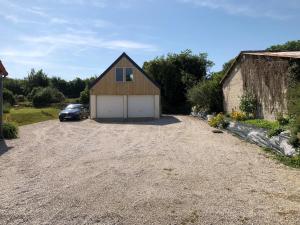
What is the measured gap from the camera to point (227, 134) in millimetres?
20719

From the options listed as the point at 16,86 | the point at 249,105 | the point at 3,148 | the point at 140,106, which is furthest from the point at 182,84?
the point at 16,86

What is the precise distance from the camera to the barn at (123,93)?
34562mm

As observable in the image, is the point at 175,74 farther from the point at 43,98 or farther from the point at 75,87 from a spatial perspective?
the point at 75,87

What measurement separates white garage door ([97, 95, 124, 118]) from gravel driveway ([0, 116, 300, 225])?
18592 mm

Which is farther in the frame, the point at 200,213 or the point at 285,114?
the point at 285,114

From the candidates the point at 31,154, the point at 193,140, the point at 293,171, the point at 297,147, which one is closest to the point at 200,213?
the point at 293,171

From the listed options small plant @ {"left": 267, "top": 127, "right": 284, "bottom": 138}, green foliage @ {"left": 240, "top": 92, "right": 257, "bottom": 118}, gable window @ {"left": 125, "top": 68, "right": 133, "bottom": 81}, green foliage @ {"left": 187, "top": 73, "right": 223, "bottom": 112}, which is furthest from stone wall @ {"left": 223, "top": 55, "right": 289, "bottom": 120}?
gable window @ {"left": 125, "top": 68, "right": 133, "bottom": 81}

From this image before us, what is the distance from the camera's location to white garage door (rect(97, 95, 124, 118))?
3478cm

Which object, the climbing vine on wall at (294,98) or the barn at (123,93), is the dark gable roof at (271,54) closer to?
the climbing vine on wall at (294,98)

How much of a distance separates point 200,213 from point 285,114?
44.9ft

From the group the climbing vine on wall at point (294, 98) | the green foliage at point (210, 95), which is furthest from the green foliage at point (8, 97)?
the climbing vine on wall at point (294, 98)

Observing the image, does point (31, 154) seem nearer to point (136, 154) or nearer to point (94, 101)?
point (136, 154)

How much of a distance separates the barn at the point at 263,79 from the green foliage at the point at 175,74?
14.6m

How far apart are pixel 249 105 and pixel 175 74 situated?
21.3 m
